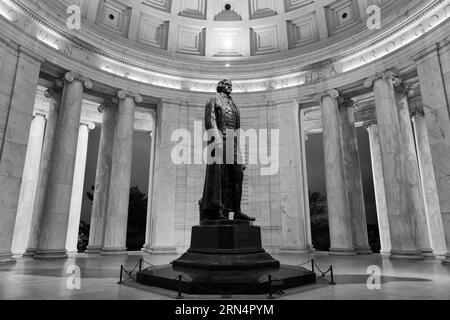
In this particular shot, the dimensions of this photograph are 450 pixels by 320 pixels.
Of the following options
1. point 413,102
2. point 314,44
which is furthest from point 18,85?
point 413,102

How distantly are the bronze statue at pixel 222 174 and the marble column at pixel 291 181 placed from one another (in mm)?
12450

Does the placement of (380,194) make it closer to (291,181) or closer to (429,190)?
(429,190)

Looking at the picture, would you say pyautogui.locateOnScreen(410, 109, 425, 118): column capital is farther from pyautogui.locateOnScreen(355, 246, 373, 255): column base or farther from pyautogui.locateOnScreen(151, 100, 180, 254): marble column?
pyautogui.locateOnScreen(151, 100, 180, 254): marble column

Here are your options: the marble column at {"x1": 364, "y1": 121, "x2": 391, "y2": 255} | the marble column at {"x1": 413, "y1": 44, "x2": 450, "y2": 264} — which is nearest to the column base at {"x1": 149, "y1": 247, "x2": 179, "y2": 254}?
the marble column at {"x1": 413, "y1": 44, "x2": 450, "y2": 264}

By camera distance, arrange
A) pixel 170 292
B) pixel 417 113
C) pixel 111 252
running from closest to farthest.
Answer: pixel 170 292
pixel 111 252
pixel 417 113

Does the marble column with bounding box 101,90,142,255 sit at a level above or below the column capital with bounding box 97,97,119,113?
below

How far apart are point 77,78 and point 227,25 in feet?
44.4

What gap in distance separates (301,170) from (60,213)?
1667 cm

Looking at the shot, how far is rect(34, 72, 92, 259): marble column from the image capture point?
697 inches

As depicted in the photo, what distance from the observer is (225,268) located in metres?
8.70

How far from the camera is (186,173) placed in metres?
23.7

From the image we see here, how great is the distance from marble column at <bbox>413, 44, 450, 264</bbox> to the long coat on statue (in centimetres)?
1217

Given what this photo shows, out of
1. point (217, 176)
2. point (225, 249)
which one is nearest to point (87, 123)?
point (217, 176)

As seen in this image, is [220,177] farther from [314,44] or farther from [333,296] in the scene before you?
[314,44]
